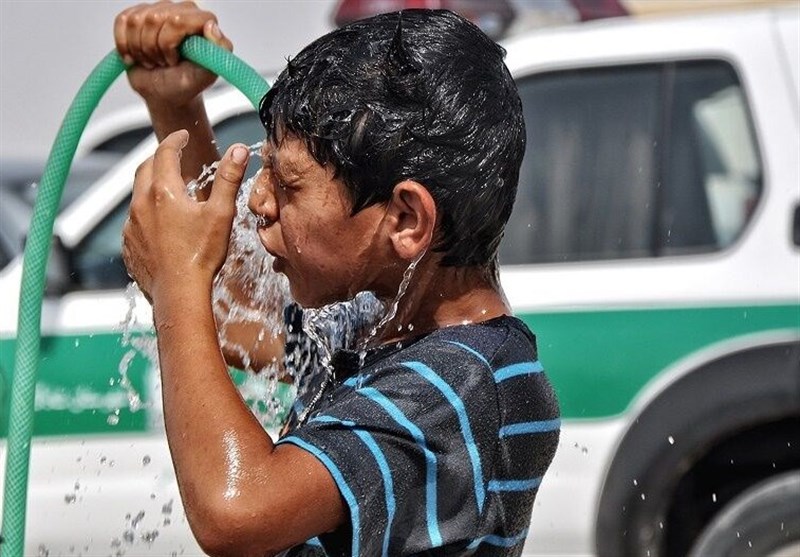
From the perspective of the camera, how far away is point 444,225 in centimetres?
152

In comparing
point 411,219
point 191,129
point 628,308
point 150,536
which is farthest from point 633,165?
point 411,219

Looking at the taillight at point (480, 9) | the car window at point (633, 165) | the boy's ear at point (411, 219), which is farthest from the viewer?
the taillight at point (480, 9)

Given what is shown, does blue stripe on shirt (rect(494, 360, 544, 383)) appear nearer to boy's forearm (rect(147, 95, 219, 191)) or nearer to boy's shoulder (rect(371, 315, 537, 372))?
boy's shoulder (rect(371, 315, 537, 372))

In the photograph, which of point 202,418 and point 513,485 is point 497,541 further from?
point 202,418

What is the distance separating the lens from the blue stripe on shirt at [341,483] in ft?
4.63

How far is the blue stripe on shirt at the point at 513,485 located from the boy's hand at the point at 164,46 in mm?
714

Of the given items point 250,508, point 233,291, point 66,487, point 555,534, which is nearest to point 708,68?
point 555,534

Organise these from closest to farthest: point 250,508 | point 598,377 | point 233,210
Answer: point 250,508 → point 233,210 → point 598,377

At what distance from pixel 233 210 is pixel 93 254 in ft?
8.77

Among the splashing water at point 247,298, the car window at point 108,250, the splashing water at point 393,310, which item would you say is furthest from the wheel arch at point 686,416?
the splashing water at point 393,310

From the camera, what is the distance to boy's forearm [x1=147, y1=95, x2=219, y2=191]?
81.1 inches

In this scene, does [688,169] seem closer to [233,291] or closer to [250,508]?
[233,291]

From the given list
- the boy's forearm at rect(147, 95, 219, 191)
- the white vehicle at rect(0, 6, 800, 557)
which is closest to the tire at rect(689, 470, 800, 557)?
the white vehicle at rect(0, 6, 800, 557)

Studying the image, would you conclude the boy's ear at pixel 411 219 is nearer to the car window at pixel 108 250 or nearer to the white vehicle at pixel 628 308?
the white vehicle at pixel 628 308
